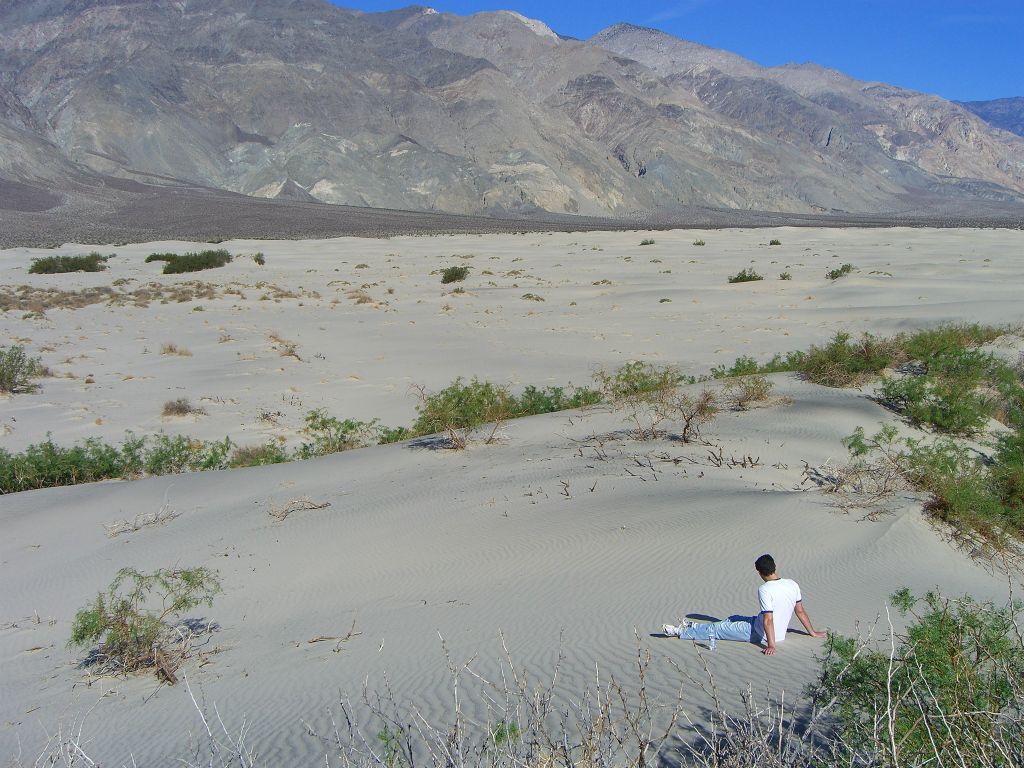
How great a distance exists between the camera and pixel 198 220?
6406 centimetres

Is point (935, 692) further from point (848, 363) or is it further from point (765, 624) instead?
point (848, 363)

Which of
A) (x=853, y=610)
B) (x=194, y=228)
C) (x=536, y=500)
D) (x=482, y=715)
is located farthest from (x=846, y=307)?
(x=194, y=228)

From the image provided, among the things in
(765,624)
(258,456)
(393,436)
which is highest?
(765,624)

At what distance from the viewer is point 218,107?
103 metres

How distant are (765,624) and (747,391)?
5.56m

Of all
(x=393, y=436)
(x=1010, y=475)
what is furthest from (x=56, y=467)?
(x=1010, y=475)

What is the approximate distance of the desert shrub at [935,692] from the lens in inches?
97.4

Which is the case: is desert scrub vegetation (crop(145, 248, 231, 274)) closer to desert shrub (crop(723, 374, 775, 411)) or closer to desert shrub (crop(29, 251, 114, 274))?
desert shrub (crop(29, 251, 114, 274))

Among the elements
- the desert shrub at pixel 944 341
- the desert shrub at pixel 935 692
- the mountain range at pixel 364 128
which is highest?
the mountain range at pixel 364 128

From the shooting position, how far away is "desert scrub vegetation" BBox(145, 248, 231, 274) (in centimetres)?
3228

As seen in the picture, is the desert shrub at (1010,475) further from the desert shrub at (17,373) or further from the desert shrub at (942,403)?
the desert shrub at (17,373)

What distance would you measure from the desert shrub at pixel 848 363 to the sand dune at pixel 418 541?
0.40m

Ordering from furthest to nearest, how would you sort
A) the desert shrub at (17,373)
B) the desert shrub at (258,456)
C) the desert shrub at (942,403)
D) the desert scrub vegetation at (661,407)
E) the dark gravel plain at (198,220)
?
the dark gravel plain at (198,220), the desert shrub at (17,373), the desert shrub at (258,456), the desert scrub vegetation at (661,407), the desert shrub at (942,403)

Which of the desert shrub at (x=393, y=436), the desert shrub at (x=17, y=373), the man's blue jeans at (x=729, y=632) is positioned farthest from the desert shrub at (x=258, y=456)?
the man's blue jeans at (x=729, y=632)
